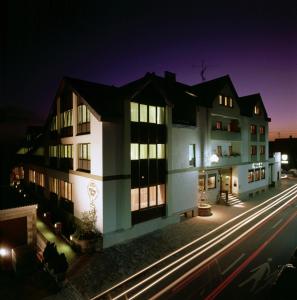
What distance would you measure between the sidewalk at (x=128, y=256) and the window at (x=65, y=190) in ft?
22.7

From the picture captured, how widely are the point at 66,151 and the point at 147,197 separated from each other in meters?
9.09

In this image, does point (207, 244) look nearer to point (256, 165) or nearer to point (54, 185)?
point (54, 185)

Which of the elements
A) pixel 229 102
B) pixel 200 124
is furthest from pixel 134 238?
pixel 229 102

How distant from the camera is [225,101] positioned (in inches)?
1011

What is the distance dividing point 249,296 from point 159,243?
6642mm

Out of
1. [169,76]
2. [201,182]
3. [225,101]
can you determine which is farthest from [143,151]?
[225,101]

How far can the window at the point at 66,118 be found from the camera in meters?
19.3

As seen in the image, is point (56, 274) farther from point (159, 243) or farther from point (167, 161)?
point (167, 161)

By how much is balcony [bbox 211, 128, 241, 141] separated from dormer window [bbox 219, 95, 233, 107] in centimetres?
314

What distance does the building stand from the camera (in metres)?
15.2

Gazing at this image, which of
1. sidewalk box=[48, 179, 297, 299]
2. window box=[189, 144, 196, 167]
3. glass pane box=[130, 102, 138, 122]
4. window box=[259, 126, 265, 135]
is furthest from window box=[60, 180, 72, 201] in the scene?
window box=[259, 126, 265, 135]

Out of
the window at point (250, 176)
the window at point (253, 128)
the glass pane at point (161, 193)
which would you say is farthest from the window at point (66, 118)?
the window at point (253, 128)

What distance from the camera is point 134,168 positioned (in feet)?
52.7

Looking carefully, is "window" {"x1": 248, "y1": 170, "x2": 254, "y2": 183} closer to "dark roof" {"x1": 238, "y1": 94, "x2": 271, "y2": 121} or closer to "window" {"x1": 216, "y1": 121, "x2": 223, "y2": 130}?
"dark roof" {"x1": 238, "y1": 94, "x2": 271, "y2": 121}
